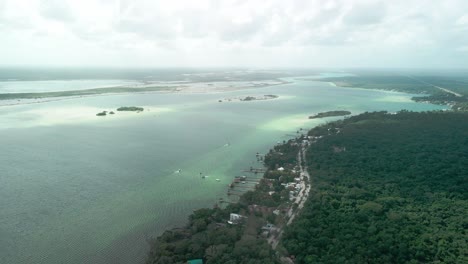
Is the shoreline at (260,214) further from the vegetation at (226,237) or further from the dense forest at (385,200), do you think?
the dense forest at (385,200)

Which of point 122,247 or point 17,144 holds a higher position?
point 17,144

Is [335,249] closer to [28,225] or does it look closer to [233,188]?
[233,188]

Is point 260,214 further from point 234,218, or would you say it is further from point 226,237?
point 226,237

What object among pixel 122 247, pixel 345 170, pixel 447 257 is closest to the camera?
pixel 447 257

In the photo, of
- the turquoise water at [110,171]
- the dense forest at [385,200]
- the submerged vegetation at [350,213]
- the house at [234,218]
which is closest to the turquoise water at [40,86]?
the turquoise water at [110,171]

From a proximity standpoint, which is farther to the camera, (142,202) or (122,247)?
(142,202)

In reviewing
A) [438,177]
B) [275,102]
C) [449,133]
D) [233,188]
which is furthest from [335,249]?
[275,102]
